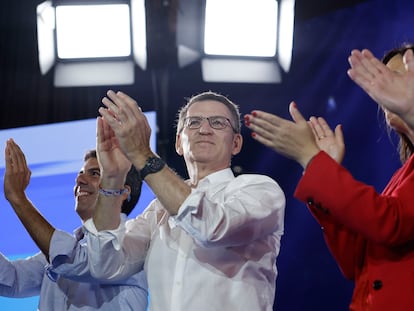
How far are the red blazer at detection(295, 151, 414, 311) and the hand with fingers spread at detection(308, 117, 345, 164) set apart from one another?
117 mm

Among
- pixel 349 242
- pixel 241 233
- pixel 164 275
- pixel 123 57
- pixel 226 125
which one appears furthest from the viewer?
pixel 123 57

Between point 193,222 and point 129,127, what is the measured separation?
1.00 feet

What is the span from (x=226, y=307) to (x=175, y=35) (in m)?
2.08

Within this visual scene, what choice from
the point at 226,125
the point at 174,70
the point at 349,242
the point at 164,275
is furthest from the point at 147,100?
the point at 349,242

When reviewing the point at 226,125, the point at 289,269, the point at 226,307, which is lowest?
the point at 289,269

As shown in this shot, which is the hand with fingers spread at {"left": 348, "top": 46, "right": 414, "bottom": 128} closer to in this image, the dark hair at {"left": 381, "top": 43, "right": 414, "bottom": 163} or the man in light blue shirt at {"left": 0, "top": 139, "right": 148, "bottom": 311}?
the dark hair at {"left": 381, "top": 43, "right": 414, "bottom": 163}

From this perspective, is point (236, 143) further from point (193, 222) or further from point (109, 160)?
point (193, 222)

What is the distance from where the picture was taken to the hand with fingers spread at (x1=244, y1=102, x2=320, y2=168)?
146 cm

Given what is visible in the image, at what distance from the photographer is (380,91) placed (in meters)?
1.38

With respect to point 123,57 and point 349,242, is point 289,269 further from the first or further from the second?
point 349,242

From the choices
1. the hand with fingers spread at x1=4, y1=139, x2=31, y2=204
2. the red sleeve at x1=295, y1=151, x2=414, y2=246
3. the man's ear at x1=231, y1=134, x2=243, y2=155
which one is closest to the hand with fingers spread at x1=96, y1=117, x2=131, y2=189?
the man's ear at x1=231, y1=134, x2=243, y2=155

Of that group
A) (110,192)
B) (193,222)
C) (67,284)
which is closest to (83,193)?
(67,284)

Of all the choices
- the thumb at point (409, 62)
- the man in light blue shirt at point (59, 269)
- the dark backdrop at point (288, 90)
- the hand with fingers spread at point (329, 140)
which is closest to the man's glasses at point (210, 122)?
the man in light blue shirt at point (59, 269)

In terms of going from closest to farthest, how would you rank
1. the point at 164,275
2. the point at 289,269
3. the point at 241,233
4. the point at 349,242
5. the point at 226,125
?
the point at 349,242, the point at 241,233, the point at 164,275, the point at 226,125, the point at 289,269
